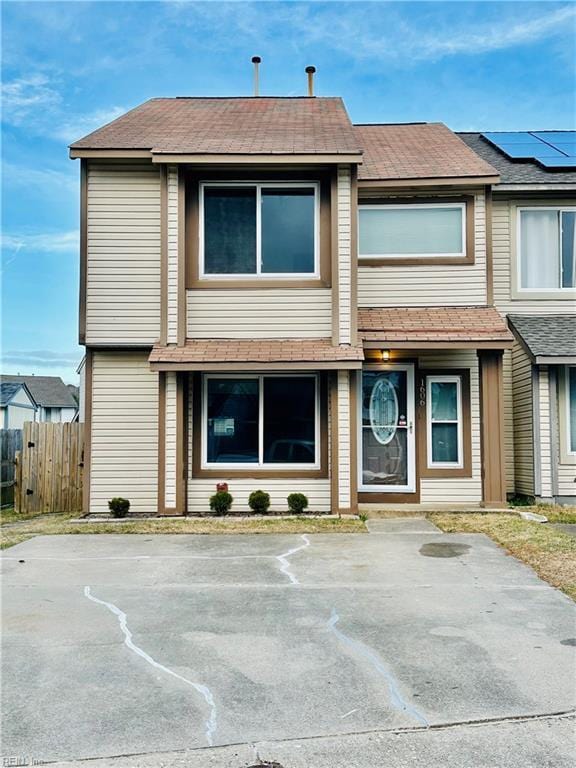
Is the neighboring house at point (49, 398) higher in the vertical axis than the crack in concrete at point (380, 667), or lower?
higher

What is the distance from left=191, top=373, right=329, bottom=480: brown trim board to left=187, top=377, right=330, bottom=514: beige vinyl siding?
2.4 inches

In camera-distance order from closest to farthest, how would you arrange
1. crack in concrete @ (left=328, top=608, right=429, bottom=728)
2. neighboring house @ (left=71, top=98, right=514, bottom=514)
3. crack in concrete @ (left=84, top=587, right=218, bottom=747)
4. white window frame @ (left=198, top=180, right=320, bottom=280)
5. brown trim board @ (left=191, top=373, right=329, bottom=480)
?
crack in concrete @ (left=84, top=587, right=218, bottom=747)
crack in concrete @ (left=328, top=608, right=429, bottom=728)
neighboring house @ (left=71, top=98, right=514, bottom=514)
brown trim board @ (left=191, top=373, right=329, bottom=480)
white window frame @ (left=198, top=180, right=320, bottom=280)

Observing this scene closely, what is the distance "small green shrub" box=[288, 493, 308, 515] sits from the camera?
34.1 feet

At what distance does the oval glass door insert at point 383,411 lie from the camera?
11.6 m

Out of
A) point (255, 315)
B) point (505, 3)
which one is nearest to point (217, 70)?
point (505, 3)

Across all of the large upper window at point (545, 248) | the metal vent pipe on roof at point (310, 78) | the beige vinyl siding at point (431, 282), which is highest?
the metal vent pipe on roof at point (310, 78)

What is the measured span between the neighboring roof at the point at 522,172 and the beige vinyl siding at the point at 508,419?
3079 millimetres

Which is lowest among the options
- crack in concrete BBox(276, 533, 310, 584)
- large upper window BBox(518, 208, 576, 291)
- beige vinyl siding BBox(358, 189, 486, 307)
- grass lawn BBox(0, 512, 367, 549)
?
crack in concrete BBox(276, 533, 310, 584)

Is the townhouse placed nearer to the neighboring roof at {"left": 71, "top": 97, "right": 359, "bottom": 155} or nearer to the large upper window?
the neighboring roof at {"left": 71, "top": 97, "right": 359, "bottom": 155}

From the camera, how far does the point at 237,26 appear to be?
1789 cm

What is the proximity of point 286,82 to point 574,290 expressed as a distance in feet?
37.1

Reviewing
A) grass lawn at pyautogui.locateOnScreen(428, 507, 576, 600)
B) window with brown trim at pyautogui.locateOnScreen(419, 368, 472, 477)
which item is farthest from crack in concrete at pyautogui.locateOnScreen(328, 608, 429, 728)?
window with brown trim at pyautogui.locateOnScreen(419, 368, 472, 477)

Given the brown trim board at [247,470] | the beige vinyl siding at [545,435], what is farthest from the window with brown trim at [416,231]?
the brown trim board at [247,470]

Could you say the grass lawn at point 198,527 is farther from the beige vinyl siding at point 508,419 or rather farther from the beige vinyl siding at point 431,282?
the beige vinyl siding at point 431,282
